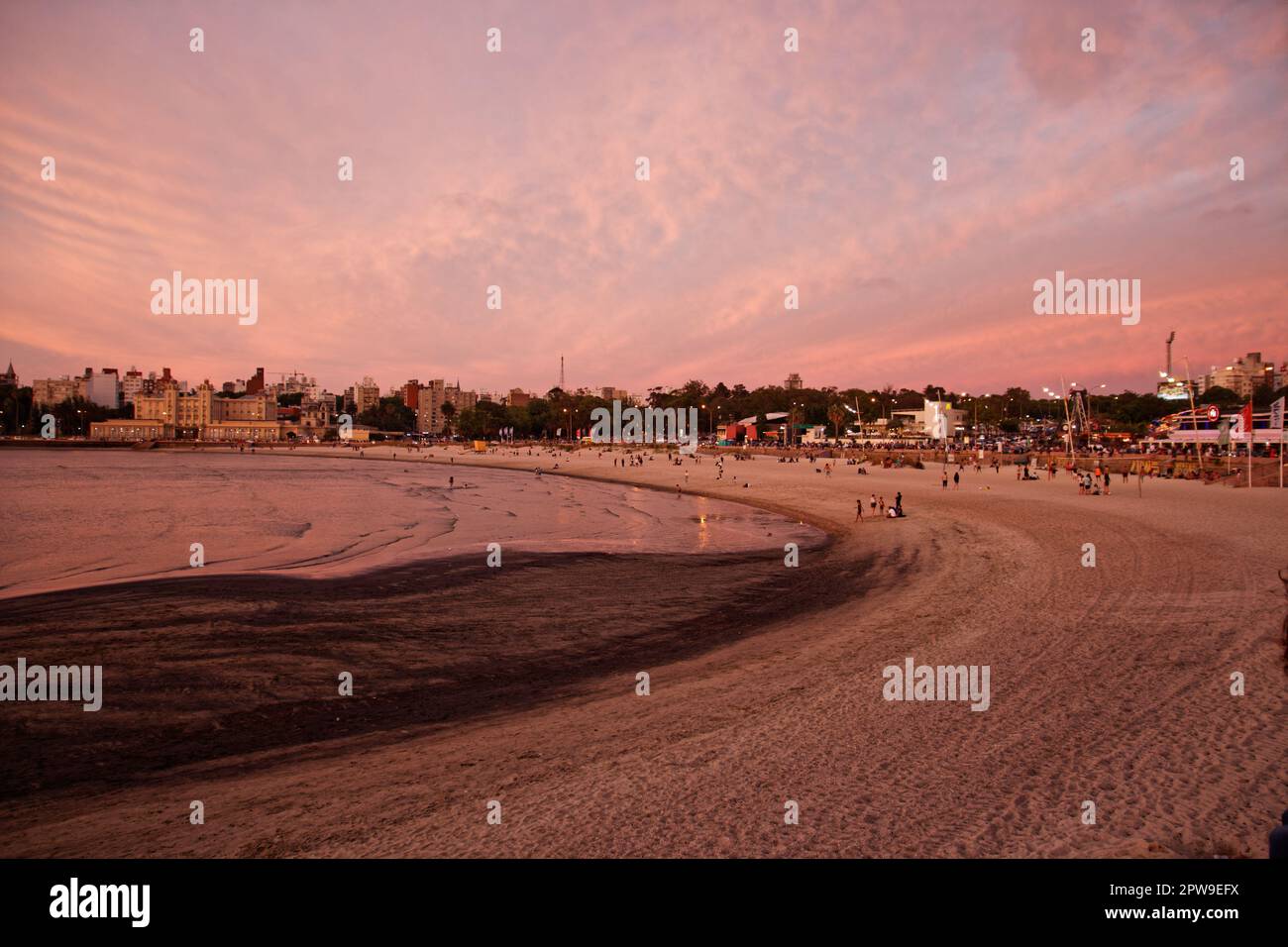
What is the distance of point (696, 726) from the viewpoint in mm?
8227

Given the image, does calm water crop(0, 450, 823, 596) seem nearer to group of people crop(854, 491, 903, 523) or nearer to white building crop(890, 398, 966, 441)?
group of people crop(854, 491, 903, 523)

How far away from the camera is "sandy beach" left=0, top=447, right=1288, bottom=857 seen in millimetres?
5719

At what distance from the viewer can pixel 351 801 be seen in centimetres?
658

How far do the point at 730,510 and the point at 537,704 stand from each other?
30.8m

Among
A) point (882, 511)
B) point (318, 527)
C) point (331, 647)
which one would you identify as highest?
point (882, 511)

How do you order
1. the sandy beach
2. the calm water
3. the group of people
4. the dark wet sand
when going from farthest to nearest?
the group of people → the calm water → the dark wet sand → the sandy beach

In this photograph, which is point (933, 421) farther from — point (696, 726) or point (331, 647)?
point (696, 726)

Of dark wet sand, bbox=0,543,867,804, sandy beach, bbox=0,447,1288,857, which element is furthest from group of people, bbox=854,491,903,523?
sandy beach, bbox=0,447,1288,857

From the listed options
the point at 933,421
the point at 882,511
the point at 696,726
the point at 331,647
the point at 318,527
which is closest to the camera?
the point at 696,726

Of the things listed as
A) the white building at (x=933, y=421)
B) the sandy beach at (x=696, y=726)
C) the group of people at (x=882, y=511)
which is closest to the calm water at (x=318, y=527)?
the group of people at (x=882, y=511)

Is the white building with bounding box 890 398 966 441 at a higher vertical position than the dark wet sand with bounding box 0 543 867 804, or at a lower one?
higher

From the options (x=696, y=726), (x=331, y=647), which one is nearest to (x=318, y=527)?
(x=331, y=647)

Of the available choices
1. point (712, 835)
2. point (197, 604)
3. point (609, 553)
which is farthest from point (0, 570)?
point (712, 835)

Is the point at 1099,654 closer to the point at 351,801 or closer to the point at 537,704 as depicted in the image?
the point at 537,704
